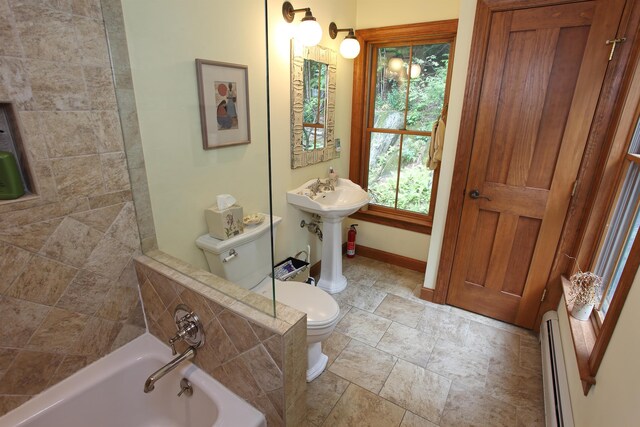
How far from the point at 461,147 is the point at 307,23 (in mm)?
1296

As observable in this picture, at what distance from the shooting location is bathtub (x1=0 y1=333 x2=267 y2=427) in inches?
46.1

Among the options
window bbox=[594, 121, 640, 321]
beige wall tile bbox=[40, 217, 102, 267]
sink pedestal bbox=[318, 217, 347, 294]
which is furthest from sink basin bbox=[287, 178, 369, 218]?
window bbox=[594, 121, 640, 321]

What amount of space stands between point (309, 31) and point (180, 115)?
1.05 m

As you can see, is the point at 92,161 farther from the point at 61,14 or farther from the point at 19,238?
the point at 61,14

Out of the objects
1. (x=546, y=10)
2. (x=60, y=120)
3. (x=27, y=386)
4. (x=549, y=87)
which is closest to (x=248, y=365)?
(x=27, y=386)

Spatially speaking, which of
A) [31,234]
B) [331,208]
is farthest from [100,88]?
[331,208]

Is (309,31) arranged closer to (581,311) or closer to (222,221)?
(222,221)

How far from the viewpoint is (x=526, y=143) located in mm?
1977

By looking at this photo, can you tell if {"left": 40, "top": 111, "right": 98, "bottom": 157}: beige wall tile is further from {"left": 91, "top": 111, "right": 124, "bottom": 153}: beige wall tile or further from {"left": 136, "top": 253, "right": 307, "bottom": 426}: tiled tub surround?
{"left": 136, "top": 253, "right": 307, "bottom": 426}: tiled tub surround

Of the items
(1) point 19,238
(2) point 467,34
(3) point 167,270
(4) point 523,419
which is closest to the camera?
(1) point 19,238

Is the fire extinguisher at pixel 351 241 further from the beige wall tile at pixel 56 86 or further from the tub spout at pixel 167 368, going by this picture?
the beige wall tile at pixel 56 86

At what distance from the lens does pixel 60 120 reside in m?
1.13

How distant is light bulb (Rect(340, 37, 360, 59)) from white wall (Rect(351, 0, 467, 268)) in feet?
1.24

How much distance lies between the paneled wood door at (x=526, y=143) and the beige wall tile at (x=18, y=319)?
237 centimetres
